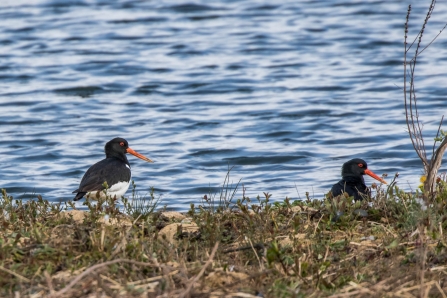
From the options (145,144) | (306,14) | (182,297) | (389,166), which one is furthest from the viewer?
(306,14)

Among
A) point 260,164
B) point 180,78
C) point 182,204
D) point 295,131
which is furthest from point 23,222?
point 180,78

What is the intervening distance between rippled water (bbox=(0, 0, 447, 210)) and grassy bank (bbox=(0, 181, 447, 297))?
4292 mm

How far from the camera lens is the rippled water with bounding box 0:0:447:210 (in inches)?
542

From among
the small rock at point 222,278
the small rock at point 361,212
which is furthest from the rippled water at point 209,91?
the small rock at point 222,278

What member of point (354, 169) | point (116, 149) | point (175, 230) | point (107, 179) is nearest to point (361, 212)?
point (175, 230)

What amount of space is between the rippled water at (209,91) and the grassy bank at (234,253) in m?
4.29

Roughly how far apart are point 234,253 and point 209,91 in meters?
13.5

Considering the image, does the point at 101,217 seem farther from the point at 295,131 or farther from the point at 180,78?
the point at 180,78

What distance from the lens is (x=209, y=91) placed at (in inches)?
762

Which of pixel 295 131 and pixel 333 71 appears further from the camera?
pixel 333 71

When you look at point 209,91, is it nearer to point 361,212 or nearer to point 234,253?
point 361,212

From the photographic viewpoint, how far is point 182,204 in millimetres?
11406

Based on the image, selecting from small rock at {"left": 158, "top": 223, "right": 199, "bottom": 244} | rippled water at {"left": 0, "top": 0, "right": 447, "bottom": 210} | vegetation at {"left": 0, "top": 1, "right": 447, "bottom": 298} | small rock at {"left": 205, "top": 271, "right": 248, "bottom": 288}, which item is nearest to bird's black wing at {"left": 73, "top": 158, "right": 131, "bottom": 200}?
rippled water at {"left": 0, "top": 0, "right": 447, "bottom": 210}

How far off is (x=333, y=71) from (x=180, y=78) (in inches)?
143
